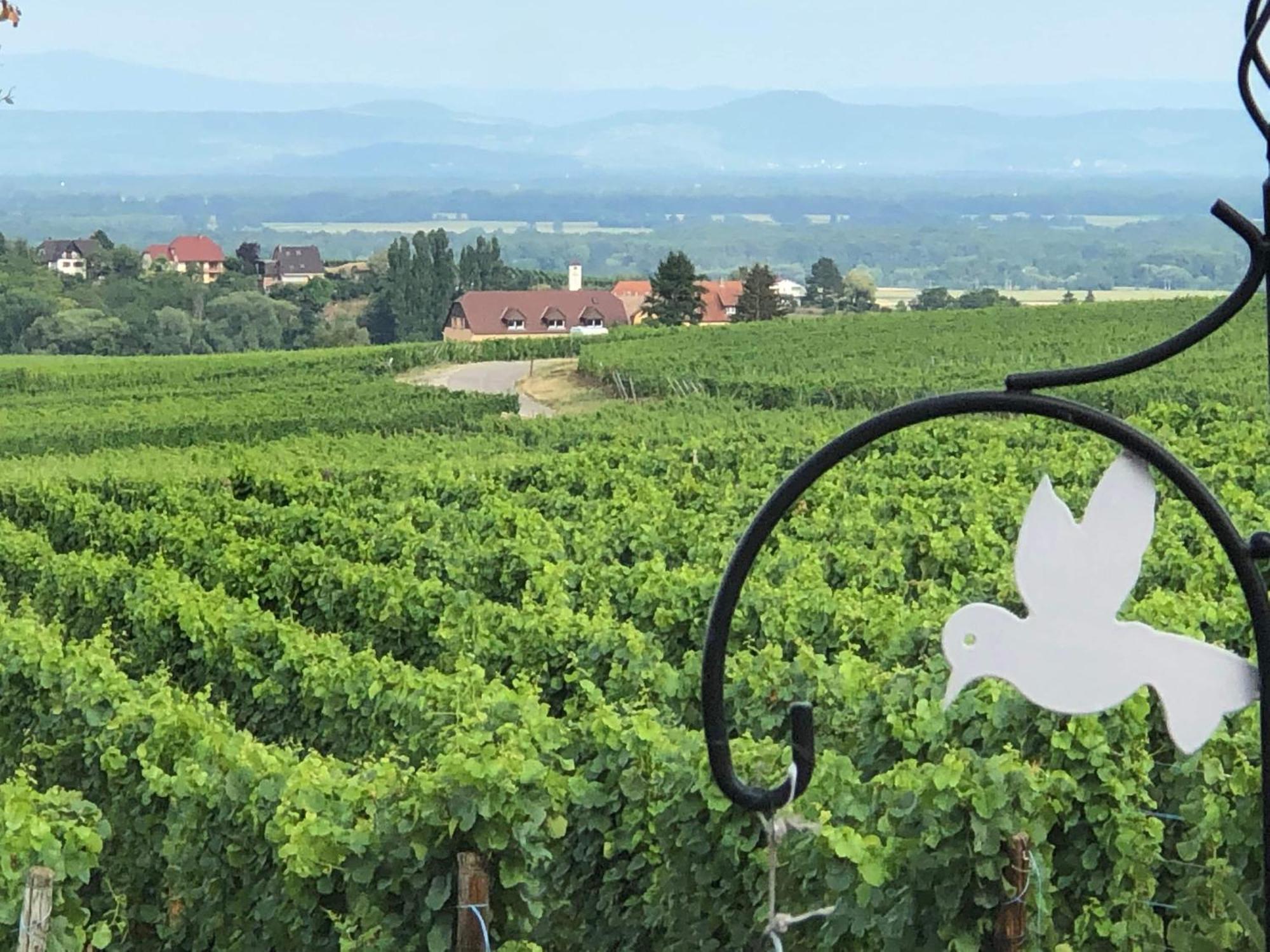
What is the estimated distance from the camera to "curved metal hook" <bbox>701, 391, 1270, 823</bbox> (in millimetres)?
1551

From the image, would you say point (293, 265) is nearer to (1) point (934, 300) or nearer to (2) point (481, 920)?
(1) point (934, 300)

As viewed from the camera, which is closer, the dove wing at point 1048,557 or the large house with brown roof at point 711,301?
the dove wing at point 1048,557

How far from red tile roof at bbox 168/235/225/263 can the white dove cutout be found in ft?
360

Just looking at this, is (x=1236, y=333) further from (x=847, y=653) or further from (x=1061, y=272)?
(x=1061, y=272)

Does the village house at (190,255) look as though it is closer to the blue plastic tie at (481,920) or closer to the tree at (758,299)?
the tree at (758,299)

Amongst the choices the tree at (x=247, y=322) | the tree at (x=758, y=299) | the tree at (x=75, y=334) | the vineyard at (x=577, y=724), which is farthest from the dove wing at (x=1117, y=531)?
the tree at (x=247, y=322)

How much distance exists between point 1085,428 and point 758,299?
6595 centimetres

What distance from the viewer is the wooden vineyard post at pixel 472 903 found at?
14.8 ft

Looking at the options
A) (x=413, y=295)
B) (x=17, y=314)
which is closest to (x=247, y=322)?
(x=413, y=295)

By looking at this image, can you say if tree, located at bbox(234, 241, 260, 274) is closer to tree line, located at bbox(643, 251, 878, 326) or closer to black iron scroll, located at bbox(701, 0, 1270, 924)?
tree line, located at bbox(643, 251, 878, 326)

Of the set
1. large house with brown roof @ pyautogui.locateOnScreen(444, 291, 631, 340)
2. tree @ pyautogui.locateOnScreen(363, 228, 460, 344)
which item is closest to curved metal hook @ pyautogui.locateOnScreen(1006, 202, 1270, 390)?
large house with brown roof @ pyautogui.locateOnScreen(444, 291, 631, 340)

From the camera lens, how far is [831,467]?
165 cm

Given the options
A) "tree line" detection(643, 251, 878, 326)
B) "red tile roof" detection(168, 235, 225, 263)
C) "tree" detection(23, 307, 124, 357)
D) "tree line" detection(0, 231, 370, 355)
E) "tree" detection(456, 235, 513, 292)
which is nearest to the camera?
"tree line" detection(643, 251, 878, 326)

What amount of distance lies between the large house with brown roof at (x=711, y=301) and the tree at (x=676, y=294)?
2.52 ft
